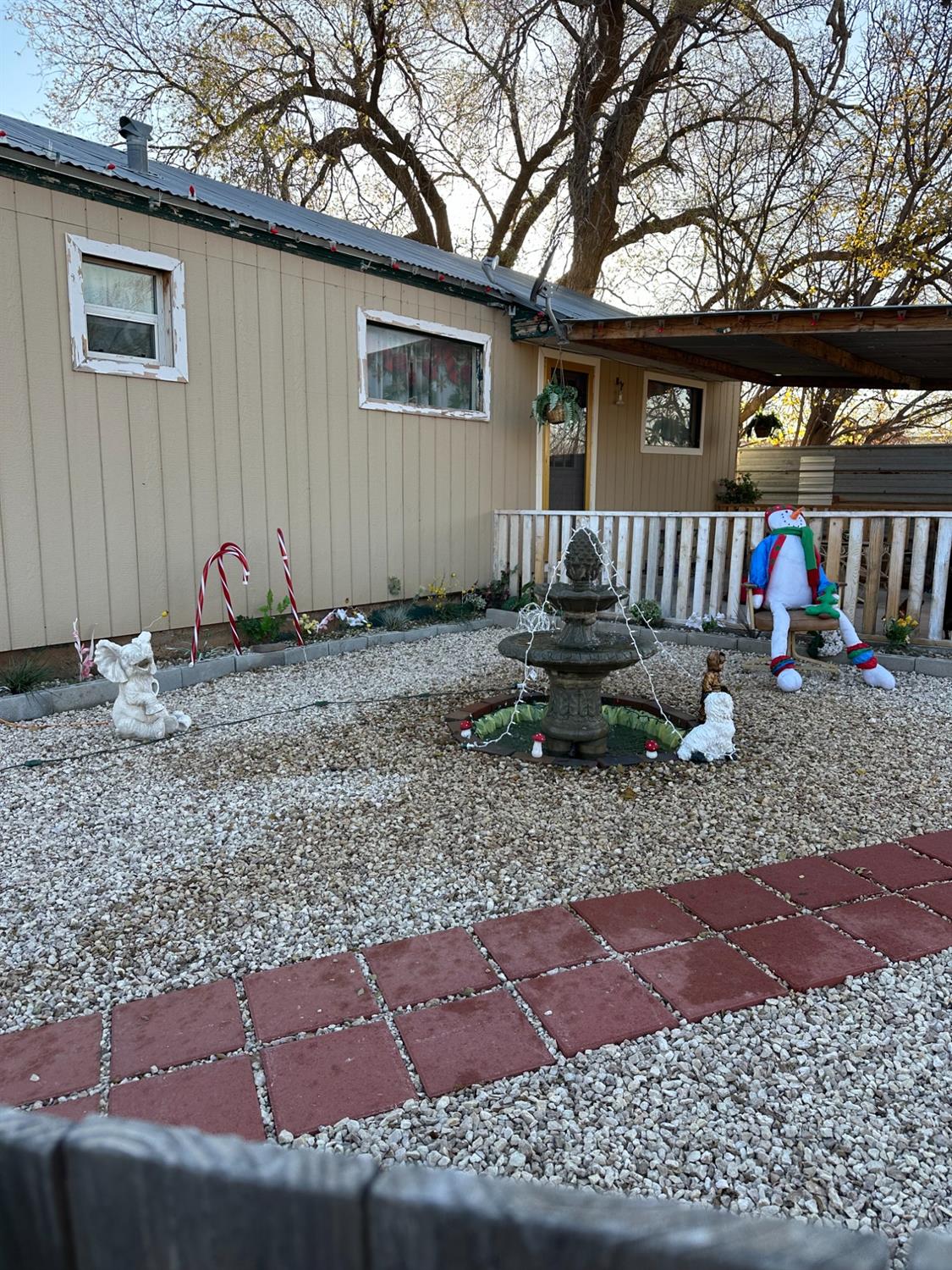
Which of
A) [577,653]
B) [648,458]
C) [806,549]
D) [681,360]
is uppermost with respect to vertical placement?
[681,360]

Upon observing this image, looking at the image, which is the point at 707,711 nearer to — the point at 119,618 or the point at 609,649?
the point at 609,649

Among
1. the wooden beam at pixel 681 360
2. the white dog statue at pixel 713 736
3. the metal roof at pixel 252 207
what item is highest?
the metal roof at pixel 252 207

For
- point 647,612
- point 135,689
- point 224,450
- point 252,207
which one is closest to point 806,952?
point 135,689

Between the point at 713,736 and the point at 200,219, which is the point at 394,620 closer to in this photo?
the point at 200,219

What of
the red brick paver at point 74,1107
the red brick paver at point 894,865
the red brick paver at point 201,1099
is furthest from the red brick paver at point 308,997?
the red brick paver at point 894,865

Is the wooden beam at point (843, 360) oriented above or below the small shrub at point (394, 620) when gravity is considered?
above

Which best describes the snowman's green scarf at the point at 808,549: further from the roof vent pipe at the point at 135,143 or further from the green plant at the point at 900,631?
the roof vent pipe at the point at 135,143

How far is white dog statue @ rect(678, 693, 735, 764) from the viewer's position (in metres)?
3.86

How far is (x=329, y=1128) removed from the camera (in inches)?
62.9

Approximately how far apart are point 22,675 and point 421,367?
4523 mm

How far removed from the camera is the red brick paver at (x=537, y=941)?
216 cm

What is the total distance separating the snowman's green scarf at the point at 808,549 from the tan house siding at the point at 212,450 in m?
3.48

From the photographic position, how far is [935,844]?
295 centimetres

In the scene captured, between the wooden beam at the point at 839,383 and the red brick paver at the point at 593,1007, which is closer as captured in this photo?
the red brick paver at the point at 593,1007
